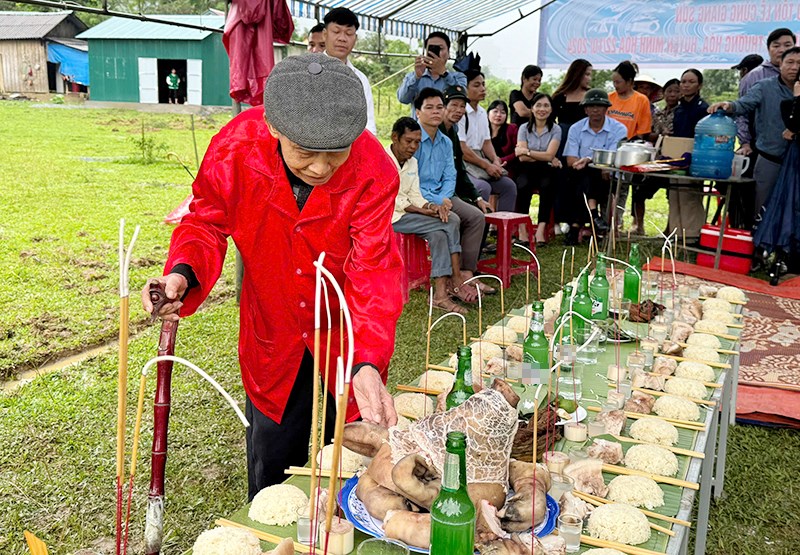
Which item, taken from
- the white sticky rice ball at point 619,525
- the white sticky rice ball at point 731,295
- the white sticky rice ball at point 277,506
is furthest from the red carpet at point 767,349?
the white sticky rice ball at point 277,506

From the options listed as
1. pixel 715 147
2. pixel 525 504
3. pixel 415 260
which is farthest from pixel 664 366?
pixel 715 147

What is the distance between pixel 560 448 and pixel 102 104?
64.0ft

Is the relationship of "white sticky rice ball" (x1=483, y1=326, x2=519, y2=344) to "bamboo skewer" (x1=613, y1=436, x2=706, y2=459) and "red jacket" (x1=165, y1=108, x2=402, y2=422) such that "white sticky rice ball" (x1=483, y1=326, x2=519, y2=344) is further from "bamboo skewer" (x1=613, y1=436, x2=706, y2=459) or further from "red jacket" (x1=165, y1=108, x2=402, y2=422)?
"red jacket" (x1=165, y1=108, x2=402, y2=422)

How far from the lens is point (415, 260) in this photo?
19.7 feet

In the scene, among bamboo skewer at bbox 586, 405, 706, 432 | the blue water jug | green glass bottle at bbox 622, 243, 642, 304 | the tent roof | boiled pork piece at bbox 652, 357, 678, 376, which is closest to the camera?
bamboo skewer at bbox 586, 405, 706, 432

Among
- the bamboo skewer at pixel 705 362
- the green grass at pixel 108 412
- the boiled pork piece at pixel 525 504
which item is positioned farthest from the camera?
the green grass at pixel 108 412

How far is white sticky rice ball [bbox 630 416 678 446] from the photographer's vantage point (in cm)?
212

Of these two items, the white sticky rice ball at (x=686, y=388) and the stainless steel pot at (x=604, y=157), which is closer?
the white sticky rice ball at (x=686, y=388)

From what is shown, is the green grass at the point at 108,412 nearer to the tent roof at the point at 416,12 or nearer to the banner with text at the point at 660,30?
the tent roof at the point at 416,12

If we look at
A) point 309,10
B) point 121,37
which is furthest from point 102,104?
point 309,10

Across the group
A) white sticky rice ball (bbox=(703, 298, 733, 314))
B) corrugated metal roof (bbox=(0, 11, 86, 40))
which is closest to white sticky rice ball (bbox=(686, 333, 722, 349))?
white sticky rice ball (bbox=(703, 298, 733, 314))

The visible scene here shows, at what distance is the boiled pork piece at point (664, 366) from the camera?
267 centimetres

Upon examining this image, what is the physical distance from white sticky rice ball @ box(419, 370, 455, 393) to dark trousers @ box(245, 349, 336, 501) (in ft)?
1.12

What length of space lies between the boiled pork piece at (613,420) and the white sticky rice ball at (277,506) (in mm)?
1010
